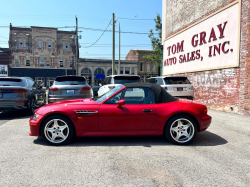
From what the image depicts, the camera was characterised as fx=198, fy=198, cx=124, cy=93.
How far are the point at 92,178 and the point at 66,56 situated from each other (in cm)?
4501

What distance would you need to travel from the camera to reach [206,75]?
1109 cm

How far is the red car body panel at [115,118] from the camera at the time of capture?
167 inches

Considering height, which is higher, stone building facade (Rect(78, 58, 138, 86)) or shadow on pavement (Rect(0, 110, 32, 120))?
stone building facade (Rect(78, 58, 138, 86))

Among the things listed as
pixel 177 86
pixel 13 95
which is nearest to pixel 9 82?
pixel 13 95

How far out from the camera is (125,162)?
3.43 metres

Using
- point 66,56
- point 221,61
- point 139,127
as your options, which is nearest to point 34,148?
point 139,127

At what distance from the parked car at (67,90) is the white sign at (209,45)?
6.79 m

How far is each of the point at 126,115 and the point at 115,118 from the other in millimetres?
245

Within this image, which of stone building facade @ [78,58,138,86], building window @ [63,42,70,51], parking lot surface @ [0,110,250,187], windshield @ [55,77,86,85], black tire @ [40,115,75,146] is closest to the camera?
parking lot surface @ [0,110,250,187]

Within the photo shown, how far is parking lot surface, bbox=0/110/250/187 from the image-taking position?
280cm

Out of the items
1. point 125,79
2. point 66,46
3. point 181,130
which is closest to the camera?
point 181,130

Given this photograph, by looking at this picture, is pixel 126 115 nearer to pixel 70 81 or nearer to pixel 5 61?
pixel 70 81

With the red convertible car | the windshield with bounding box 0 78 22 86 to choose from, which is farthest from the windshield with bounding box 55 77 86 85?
the red convertible car

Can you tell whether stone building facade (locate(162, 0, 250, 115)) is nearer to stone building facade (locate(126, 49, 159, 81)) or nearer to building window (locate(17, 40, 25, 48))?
stone building facade (locate(126, 49, 159, 81))
